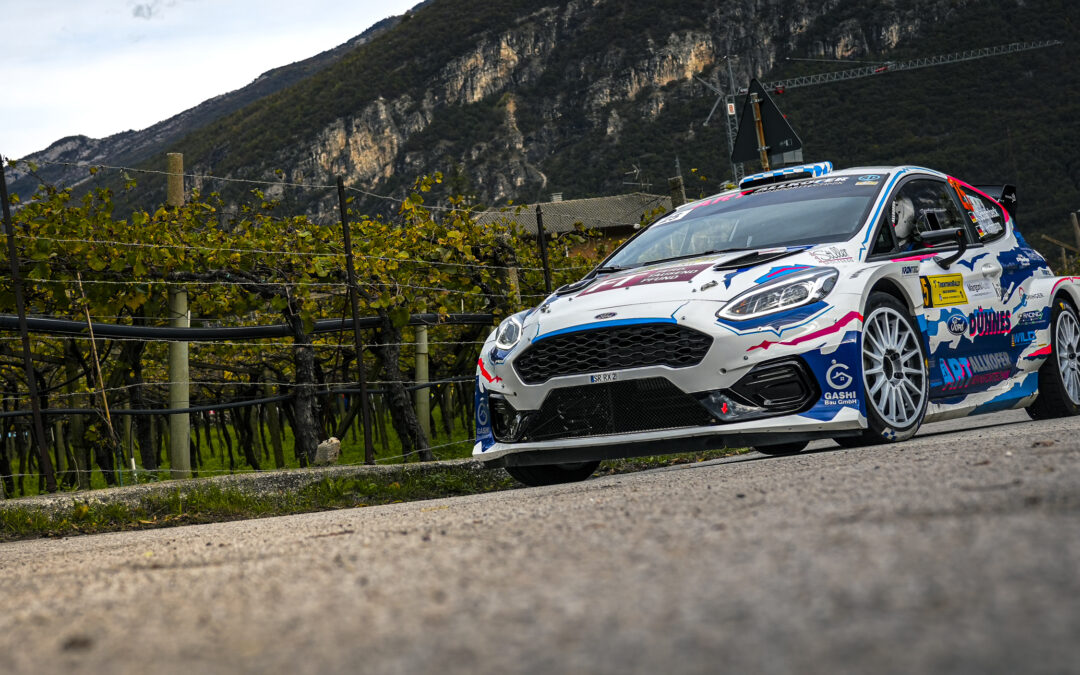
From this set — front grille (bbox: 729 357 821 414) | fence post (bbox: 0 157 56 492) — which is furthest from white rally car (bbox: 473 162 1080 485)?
fence post (bbox: 0 157 56 492)

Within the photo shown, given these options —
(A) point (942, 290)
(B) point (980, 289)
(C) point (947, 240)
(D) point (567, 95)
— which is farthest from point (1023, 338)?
(D) point (567, 95)

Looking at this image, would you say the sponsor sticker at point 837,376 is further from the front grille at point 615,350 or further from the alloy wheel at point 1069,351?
the alloy wheel at point 1069,351

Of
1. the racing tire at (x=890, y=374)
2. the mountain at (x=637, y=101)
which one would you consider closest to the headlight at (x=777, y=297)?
the racing tire at (x=890, y=374)

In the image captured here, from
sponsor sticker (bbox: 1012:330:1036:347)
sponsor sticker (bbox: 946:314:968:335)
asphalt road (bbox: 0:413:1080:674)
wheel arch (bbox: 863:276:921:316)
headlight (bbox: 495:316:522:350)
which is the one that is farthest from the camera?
sponsor sticker (bbox: 1012:330:1036:347)

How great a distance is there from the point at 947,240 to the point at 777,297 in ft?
4.81

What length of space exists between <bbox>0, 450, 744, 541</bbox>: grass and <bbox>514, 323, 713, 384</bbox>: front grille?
1677 mm

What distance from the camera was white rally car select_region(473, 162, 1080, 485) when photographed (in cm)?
566

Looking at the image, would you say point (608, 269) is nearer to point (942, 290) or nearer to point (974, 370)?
point (942, 290)

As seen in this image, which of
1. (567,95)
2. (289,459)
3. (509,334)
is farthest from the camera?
(567,95)

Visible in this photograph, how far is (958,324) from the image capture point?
6.72 meters

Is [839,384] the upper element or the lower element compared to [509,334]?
lower

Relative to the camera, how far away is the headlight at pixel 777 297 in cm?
570

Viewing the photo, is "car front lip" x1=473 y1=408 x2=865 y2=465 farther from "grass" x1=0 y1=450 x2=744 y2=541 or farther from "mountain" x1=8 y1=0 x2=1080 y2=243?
"mountain" x1=8 y1=0 x2=1080 y2=243

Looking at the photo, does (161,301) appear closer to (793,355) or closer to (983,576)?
(793,355)
